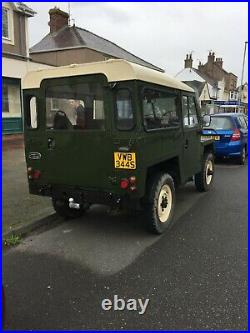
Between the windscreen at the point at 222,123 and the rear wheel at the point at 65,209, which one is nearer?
the rear wheel at the point at 65,209

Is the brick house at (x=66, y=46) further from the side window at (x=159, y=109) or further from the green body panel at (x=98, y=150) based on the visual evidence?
the green body panel at (x=98, y=150)

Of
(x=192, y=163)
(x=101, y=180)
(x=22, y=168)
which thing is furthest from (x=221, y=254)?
(x=22, y=168)

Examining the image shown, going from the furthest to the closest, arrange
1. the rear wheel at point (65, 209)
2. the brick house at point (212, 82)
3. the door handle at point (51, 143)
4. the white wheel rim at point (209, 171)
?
the brick house at point (212, 82) < the white wheel rim at point (209, 171) < the rear wheel at point (65, 209) < the door handle at point (51, 143)

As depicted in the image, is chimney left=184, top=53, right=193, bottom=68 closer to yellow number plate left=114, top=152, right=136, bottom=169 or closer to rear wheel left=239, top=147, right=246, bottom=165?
rear wheel left=239, top=147, right=246, bottom=165

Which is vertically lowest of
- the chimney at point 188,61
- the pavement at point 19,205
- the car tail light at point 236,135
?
the pavement at point 19,205

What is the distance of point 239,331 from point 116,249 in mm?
1956

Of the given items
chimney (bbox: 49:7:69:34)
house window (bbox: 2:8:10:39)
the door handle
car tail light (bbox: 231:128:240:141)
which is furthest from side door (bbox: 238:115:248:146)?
chimney (bbox: 49:7:69:34)

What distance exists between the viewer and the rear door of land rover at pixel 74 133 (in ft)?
14.0

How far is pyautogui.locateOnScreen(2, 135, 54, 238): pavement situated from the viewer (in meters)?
4.98

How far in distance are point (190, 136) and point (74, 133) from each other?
241 cm

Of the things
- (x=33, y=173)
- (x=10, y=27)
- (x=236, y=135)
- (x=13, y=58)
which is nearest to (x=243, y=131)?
(x=236, y=135)

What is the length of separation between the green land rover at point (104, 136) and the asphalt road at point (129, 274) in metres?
0.53

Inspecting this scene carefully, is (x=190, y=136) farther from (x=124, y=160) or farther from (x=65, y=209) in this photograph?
(x=65, y=209)

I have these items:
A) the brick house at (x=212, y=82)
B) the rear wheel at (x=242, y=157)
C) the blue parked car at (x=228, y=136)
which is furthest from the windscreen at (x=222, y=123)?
the brick house at (x=212, y=82)
